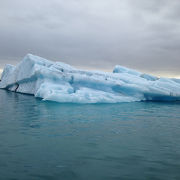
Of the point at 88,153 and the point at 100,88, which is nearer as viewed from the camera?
the point at 88,153

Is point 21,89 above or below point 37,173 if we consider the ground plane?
above

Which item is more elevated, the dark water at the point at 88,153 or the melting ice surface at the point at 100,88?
the melting ice surface at the point at 100,88

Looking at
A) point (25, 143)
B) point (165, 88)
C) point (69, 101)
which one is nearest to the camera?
point (25, 143)

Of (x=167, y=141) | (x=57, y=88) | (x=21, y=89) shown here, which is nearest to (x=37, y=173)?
(x=167, y=141)

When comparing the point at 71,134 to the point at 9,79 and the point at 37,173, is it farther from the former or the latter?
the point at 9,79

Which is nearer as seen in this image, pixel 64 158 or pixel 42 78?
pixel 64 158

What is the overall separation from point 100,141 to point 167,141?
1.61 m

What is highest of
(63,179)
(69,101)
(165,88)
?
(165,88)

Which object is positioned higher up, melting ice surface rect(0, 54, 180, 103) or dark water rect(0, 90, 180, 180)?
melting ice surface rect(0, 54, 180, 103)

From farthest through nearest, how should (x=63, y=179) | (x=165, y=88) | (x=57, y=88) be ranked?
(x=165, y=88), (x=57, y=88), (x=63, y=179)

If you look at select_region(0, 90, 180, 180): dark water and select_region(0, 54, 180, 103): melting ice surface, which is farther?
select_region(0, 54, 180, 103): melting ice surface

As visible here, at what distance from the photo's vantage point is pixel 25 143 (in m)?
4.52

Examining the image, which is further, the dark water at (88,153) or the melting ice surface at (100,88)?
the melting ice surface at (100,88)

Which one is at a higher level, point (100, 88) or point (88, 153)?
point (100, 88)
